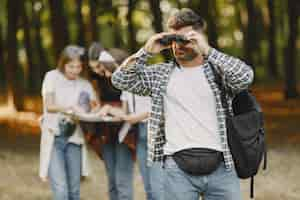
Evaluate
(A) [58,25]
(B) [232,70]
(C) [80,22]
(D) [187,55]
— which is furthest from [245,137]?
(C) [80,22]

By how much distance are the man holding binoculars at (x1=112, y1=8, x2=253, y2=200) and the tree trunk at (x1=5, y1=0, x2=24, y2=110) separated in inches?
664

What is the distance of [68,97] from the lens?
24.5 feet

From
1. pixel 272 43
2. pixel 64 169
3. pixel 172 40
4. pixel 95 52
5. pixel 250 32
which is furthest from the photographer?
pixel 272 43

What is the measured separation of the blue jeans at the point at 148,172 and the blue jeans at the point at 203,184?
2.39 meters

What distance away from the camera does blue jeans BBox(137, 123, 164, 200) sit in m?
7.11

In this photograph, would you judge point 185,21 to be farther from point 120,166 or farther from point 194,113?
point 120,166

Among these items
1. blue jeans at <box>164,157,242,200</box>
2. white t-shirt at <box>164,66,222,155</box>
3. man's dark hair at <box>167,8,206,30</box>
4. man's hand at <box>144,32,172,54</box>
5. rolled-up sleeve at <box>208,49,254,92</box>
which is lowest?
blue jeans at <box>164,157,242,200</box>

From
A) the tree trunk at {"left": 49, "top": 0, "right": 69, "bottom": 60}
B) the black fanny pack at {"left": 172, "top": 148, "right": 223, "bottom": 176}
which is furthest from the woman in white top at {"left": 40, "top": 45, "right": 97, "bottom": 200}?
the tree trunk at {"left": 49, "top": 0, "right": 69, "bottom": 60}

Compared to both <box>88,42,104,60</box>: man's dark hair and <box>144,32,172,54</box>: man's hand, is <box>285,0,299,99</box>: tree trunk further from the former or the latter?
<box>144,32,172,54</box>: man's hand

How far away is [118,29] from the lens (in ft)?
118

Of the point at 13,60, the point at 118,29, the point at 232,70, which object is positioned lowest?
the point at 13,60

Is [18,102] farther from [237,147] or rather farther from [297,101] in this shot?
[237,147]

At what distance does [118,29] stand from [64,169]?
28.8 m

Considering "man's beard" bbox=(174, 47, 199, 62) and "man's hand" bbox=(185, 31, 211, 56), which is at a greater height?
"man's hand" bbox=(185, 31, 211, 56)
